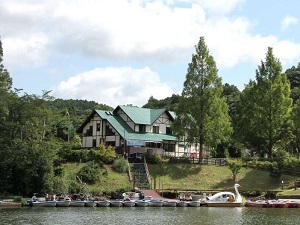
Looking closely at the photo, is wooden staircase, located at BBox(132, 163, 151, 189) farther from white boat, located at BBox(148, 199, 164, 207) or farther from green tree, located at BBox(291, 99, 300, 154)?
green tree, located at BBox(291, 99, 300, 154)

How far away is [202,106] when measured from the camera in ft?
215

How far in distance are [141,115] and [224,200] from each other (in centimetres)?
2964

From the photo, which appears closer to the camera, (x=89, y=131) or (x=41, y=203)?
(x=41, y=203)

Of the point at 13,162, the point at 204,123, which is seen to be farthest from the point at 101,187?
the point at 204,123

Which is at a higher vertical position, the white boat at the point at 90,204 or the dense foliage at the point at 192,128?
the dense foliage at the point at 192,128

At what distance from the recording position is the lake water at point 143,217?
34.0 m

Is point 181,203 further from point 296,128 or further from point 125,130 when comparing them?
point 296,128

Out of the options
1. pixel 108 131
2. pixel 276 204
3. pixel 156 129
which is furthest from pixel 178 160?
pixel 276 204

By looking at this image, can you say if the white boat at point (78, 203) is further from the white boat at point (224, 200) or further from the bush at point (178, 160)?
the bush at point (178, 160)

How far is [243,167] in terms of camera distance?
63.2m

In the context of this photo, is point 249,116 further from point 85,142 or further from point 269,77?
point 85,142

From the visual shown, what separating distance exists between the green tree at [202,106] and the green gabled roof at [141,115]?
8990mm

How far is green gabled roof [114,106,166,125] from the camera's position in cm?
7425

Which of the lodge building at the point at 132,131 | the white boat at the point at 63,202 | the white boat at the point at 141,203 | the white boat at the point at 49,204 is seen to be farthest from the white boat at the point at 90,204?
the lodge building at the point at 132,131
